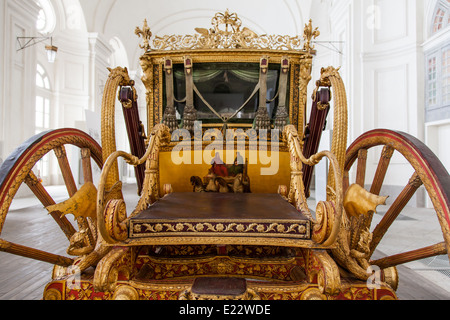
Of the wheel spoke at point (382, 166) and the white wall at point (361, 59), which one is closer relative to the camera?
the wheel spoke at point (382, 166)

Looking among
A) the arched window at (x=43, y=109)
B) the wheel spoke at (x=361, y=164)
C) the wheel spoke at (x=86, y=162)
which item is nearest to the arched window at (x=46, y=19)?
the arched window at (x=43, y=109)

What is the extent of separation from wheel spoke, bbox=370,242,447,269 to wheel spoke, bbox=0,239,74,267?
2.09m

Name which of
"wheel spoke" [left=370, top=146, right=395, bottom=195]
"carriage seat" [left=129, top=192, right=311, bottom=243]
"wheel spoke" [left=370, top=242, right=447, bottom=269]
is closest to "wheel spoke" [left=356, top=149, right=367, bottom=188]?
"wheel spoke" [left=370, top=146, right=395, bottom=195]

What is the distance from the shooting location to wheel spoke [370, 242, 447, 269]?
1.50 metres

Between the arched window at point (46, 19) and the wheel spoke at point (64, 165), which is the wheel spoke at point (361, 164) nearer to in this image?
the wheel spoke at point (64, 165)

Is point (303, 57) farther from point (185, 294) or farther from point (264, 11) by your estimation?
point (264, 11)

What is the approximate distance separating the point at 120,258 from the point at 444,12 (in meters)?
7.69

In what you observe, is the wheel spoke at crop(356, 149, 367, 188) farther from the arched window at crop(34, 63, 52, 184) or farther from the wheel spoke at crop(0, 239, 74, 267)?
the arched window at crop(34, 63, 52, 184)

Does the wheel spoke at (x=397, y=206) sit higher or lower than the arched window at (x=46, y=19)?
lower

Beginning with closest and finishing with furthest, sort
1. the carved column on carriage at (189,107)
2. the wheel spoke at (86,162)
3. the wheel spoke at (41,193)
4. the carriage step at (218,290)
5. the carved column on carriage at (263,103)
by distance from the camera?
the carriage step at (218,290) → the wheel spoke at (41,193) → the wheel spoke at (86,162) → the carved column on carriage at (263,103) → the carved column on carriage at (189,107)

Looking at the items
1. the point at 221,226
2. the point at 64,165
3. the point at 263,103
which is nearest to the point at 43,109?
the point at 64,165

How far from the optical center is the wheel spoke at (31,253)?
145 cm

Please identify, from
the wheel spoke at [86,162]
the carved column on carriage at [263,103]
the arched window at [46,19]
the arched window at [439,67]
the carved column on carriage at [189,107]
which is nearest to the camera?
the wheel spoke at [86,162]

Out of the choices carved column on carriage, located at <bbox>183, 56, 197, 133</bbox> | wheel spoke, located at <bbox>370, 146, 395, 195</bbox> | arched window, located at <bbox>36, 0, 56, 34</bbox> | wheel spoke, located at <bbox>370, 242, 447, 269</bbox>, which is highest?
arched window, located at <bbox>36, 0, 56, 34</bbox>
